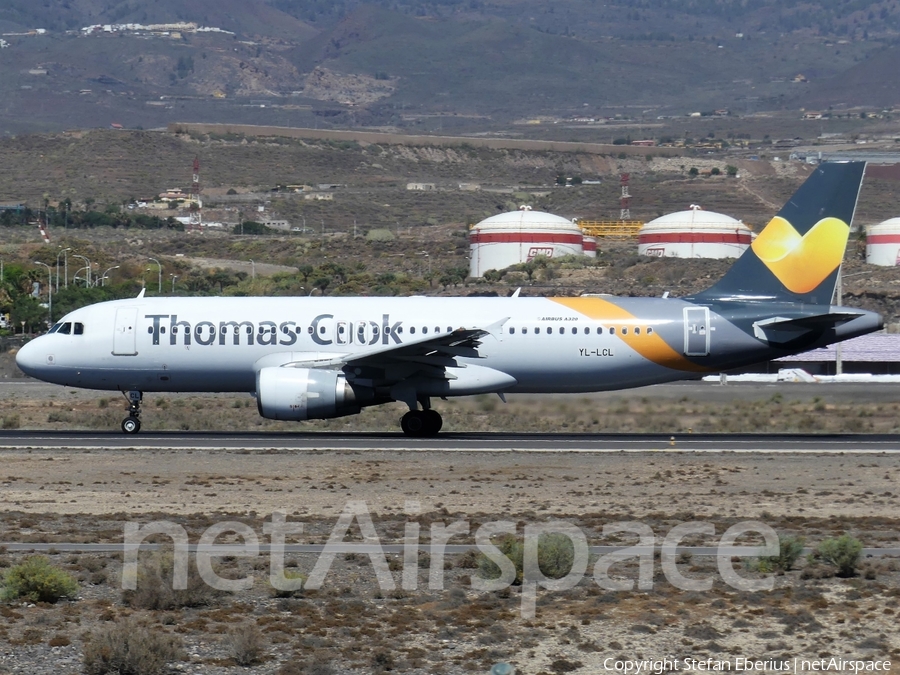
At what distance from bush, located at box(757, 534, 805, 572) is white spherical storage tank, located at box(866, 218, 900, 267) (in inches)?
3661

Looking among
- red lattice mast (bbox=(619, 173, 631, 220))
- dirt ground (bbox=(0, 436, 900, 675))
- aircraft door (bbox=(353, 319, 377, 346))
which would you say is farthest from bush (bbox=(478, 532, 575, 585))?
red lattice mast (bbox=(619, 173, 631, 220))

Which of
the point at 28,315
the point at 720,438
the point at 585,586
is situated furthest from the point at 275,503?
the point at 28,315

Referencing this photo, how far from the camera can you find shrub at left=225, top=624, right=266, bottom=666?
1316 cm

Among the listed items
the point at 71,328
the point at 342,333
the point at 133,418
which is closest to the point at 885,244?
the point at 342,333

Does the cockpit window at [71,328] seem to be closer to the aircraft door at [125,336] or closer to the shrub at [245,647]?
the aircraft door at [125,336]

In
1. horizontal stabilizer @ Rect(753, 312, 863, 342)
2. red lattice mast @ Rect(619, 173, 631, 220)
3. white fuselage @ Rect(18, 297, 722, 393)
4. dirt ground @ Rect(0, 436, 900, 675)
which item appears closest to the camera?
dirt ground @ Rect(0, 436, 900, 675)

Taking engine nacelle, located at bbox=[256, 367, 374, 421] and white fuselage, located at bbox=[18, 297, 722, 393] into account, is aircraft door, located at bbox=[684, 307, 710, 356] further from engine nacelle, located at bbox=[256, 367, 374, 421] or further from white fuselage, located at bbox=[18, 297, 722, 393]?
engine nacelle, located at bbox=[256, 367, 374, 421]

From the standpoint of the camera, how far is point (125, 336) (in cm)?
3397

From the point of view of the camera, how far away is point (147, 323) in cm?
3400

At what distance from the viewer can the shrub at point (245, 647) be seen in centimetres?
1316

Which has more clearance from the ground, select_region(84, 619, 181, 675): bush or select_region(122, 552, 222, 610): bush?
select_region(122, 552, 222, 610): bush

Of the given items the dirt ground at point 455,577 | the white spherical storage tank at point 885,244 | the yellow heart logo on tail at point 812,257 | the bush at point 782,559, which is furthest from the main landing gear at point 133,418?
the white spherical storage tank at point 885,244

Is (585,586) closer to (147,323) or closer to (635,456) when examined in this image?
(635,456)

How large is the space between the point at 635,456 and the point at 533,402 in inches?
233
